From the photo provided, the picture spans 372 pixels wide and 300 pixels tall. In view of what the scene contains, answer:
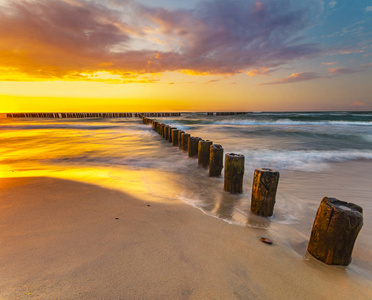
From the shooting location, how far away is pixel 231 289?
1.56 meters

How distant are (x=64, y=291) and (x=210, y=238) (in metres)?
1.43

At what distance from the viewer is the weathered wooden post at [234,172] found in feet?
12.0

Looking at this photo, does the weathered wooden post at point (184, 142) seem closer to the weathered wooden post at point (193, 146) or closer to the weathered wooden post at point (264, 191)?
the weathered wooden post at point (193, 146)

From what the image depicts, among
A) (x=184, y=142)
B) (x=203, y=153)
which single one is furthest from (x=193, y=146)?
(x=184, y=142)

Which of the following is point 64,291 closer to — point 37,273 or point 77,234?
point 37,273

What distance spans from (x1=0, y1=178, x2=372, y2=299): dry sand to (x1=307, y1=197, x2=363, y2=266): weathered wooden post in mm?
116

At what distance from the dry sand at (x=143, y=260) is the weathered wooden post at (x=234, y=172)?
4.23ft

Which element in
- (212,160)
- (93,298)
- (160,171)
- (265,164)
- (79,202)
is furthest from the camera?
(265,164)

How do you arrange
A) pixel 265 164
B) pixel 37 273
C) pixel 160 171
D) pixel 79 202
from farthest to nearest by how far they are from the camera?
1. pixel 265 164
2. pixel 160 171
3. pixel 79 202
4. pixel 37 273

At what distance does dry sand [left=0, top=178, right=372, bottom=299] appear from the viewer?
148 centimetres

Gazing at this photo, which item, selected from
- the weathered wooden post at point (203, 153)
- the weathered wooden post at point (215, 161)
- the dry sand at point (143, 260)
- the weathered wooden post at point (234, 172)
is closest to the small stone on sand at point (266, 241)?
the dry sand at point (143, 260)

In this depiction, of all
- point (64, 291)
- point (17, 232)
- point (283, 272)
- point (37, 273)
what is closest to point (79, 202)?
point (17, 232)

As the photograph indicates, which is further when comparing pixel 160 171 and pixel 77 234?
pixel 160 171

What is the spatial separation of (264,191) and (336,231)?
1089 millimetres
